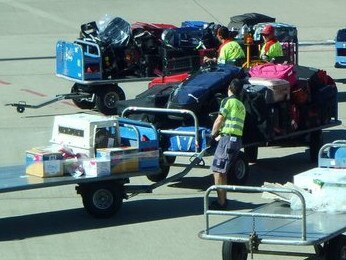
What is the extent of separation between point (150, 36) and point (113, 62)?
0.90m

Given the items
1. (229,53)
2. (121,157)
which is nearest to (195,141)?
(121,157)


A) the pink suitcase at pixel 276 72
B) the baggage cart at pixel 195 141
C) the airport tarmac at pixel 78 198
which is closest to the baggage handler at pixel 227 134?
the airport tarmac at pixel 78 198

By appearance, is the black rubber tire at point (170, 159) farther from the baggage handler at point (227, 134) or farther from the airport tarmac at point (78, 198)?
the baggage handler at point (227, 134)

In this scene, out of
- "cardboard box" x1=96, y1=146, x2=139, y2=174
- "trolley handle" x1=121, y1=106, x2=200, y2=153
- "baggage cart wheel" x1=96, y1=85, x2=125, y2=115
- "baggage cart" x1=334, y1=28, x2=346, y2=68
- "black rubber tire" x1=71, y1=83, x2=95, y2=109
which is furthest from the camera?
"baggage cart" x1=334, y1=28, x2=346, y2=68

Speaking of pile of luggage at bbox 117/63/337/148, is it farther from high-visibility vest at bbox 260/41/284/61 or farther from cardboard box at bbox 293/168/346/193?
cardboard box at bbox 293/168/346/193

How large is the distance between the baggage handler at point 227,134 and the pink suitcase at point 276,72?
262cm

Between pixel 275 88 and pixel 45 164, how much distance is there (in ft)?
12.8

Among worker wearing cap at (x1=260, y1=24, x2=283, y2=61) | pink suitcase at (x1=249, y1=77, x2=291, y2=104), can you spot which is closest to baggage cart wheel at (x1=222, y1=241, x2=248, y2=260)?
pink suitcase at (x1=249, y1=77, x2=291, y2=104)

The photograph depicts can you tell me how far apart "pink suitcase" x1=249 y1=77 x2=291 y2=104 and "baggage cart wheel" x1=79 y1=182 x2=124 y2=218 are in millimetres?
2898

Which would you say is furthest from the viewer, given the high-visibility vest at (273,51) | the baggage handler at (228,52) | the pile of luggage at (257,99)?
the high-visibility vest at (273,51)

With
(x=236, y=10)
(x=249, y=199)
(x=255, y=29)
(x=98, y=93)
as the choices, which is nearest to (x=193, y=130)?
(x=249, y=199)

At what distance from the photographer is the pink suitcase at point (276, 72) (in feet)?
49.4

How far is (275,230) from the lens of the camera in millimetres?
9594

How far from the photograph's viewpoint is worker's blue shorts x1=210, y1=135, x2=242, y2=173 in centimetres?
1241
